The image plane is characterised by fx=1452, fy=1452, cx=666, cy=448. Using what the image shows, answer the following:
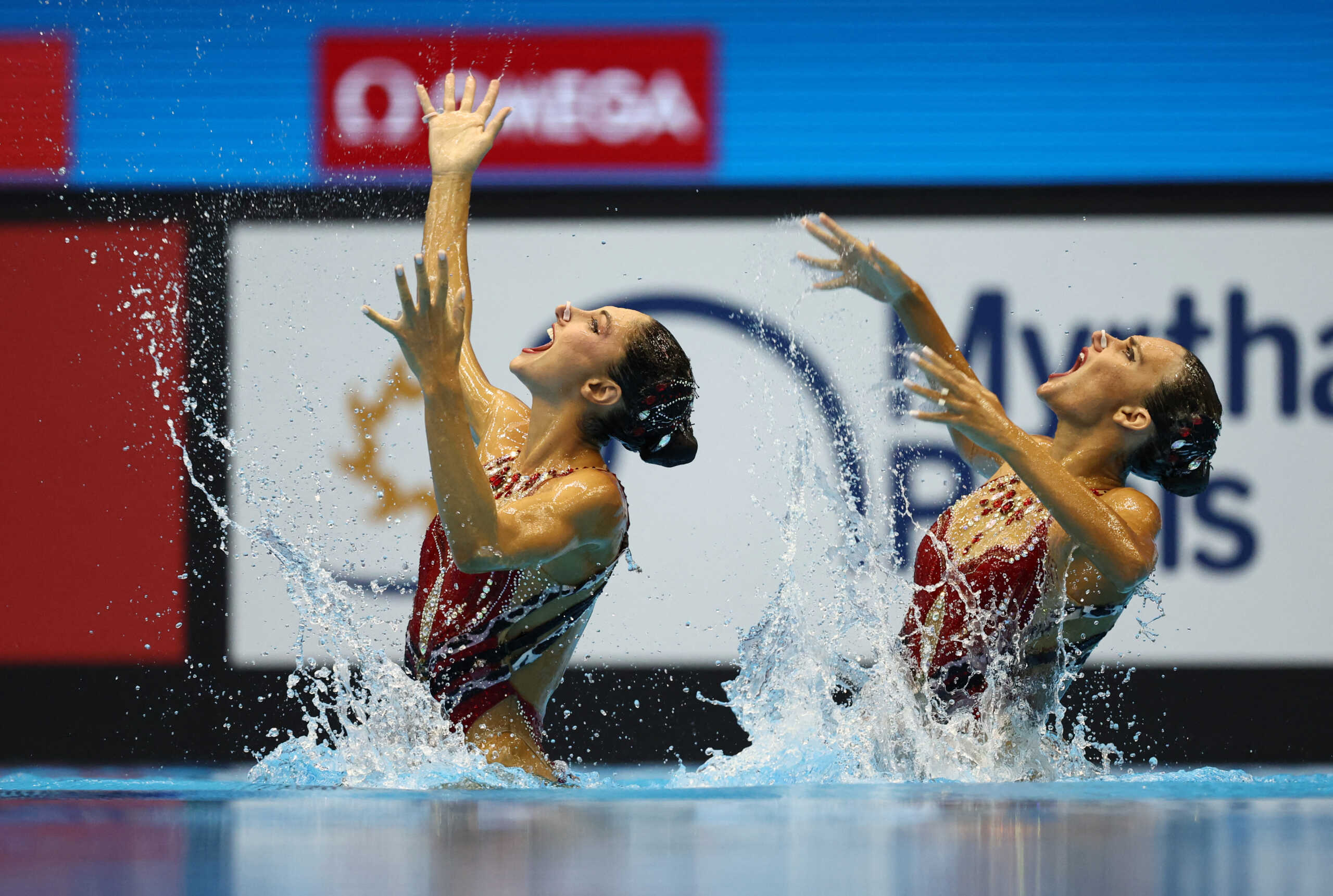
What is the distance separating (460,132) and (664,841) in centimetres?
197

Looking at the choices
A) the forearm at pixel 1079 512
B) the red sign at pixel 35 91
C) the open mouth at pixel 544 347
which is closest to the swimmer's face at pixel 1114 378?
the forearm at pixel 1079 512

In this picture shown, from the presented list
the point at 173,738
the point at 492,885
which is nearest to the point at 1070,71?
the point at 173,738

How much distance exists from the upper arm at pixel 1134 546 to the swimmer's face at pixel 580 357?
3.22ft

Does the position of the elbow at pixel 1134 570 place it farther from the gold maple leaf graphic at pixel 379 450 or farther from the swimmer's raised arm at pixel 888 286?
the gold maple leaf graphic at pixel 379 450

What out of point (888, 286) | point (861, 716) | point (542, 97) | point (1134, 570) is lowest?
point (861, 716)

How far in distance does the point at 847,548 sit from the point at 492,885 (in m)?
2.55

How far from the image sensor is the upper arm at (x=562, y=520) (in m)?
2.35

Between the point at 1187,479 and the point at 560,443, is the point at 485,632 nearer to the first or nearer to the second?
the point at 560,443

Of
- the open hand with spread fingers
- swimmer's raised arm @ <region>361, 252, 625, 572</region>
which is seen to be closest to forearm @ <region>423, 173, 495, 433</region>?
swimmer's raised arm @ <region>361, 252, 625, 572</region>

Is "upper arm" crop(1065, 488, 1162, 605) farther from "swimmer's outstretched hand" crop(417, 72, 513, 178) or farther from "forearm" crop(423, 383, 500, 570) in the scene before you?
"swimmer's outstretched hand" crop(417, 72, 513, 178)

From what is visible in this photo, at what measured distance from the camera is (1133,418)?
9.58ft

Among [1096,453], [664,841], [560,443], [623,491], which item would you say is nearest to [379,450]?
[560,443]

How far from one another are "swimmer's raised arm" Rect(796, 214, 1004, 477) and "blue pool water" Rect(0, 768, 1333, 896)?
4.09 feet

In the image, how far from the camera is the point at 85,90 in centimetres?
496
